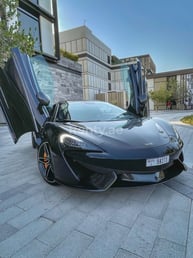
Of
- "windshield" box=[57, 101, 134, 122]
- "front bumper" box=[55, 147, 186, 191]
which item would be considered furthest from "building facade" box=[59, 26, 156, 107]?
"front bumper" box=[55, 147, 186, 191]

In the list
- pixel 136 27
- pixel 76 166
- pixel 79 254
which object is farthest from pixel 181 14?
pixel 79 254

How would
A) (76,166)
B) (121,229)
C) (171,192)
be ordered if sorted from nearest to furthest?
(121,229)
(76,166)
(171,192)

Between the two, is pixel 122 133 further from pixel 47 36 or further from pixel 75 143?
pixel 47 36

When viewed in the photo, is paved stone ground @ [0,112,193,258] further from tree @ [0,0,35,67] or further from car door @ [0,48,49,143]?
tree @ [0,0,35,67]

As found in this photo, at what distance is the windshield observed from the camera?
2.63 meters

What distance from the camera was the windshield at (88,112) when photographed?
8.64 feet

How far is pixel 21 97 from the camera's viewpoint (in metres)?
3.02

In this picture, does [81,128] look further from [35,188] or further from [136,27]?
[136,27]

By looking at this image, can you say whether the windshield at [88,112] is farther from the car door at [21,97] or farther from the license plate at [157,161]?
the license plate at [157,161]

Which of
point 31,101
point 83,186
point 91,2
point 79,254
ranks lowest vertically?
point 79,254

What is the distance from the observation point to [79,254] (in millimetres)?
1243

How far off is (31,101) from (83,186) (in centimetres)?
168

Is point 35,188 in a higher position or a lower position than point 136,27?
lower

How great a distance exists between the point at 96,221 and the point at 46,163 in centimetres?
103
